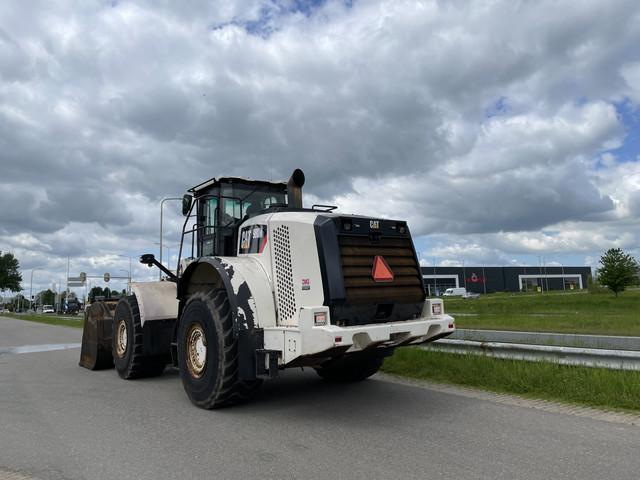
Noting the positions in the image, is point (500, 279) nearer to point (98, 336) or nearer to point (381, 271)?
point (98, 336)

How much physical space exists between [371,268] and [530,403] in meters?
2.48

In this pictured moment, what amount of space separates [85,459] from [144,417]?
4.75 feet

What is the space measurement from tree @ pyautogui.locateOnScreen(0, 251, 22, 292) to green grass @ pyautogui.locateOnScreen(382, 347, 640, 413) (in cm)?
12030

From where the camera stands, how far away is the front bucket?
9281 mm

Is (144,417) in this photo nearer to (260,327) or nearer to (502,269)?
(260,327)

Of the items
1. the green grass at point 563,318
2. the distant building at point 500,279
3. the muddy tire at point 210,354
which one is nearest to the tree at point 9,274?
the distant building at point 500,279

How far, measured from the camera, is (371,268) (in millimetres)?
5770

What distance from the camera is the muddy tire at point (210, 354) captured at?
573cm

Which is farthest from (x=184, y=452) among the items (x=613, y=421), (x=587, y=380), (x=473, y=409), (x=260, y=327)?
(x=587, y=380)

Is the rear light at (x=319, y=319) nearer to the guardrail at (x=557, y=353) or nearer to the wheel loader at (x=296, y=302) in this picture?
the wheel loader at (x=296, y=302)

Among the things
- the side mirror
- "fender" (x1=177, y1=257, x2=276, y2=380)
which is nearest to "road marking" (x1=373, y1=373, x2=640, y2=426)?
"fender" (x1=177, y1=257, x2=276, y2=380)

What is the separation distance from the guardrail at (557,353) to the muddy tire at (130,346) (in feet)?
14.9

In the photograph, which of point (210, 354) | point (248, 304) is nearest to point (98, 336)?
point (210, 354)

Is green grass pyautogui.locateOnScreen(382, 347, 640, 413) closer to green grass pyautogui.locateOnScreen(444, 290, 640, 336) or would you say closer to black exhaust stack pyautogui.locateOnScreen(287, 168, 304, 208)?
black exhaust stack pyautogui.locateOnScreen(287, 168, 304, 208)
